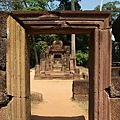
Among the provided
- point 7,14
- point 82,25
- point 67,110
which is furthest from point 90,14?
point 67,110

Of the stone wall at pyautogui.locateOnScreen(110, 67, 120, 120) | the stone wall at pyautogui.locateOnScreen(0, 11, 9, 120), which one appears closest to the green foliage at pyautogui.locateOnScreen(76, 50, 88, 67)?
the stone wall at pyautogui.locateOnScreen(110, 67, 120, 120)

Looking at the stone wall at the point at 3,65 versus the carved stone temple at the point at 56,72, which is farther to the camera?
the carved stone temple at the point at 56,72

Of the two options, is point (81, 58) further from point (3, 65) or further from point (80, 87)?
point (3, 65)

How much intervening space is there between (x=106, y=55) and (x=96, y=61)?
0.64 feet

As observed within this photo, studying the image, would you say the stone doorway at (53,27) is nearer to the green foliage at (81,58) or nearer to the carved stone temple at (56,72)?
the carved stone temple at (56,72)

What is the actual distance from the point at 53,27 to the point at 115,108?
1782 mm

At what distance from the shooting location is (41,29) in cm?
358

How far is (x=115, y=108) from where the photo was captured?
3.48 metres

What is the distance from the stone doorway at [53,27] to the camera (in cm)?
335

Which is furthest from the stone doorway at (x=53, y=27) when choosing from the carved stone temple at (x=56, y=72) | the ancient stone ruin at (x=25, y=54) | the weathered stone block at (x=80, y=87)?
the carved stone temple at (x=56, y=72)

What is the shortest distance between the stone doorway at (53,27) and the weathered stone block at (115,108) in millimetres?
83

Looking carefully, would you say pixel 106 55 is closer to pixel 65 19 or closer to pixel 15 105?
pixel 65 19

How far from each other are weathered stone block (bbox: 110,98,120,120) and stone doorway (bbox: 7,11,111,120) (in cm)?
8

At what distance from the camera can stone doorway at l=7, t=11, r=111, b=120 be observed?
3348mm
